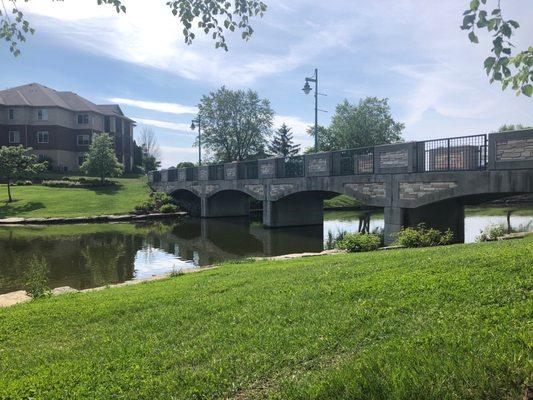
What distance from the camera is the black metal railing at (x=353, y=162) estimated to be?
1967 centimetres

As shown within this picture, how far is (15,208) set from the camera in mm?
38562

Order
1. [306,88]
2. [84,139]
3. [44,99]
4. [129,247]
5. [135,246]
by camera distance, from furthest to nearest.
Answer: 1. [84,139]
2. [44,99]
3. [306,88]
4. [135,246]
5. [129,247]

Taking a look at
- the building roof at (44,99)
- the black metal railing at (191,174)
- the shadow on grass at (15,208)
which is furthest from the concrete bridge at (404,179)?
the building roof at (44,99)

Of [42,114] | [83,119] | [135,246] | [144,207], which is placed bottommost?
[135,246]

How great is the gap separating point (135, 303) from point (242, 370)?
3.87 meters

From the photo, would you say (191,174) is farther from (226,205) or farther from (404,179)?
(404,179)

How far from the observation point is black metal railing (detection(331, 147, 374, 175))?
64.5 ft

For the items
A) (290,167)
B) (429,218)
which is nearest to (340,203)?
(290,167)

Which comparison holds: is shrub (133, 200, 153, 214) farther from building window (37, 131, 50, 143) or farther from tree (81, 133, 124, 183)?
building window (37, 131, 50, 143)

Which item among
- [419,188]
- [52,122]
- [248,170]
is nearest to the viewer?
[419,188]

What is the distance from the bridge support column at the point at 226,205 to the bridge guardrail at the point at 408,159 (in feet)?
31.8

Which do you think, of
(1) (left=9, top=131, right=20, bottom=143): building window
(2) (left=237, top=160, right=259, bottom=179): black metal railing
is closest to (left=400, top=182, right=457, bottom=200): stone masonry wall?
(2) (left=237, top=160, right=259, bottom=179): black metal railing

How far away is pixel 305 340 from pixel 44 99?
2671 inches

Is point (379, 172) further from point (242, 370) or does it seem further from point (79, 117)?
point (79, 117)
